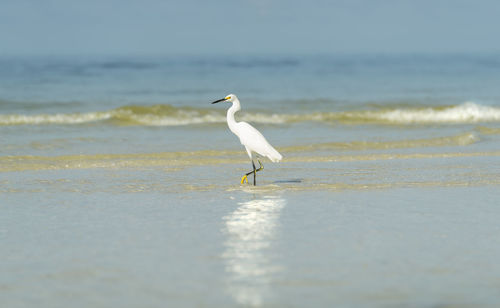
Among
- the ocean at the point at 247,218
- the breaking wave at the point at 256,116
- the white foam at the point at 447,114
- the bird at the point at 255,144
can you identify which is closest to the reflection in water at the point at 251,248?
the ocean at the point at 247,218

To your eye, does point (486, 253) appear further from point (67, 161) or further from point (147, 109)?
point (147, 109)

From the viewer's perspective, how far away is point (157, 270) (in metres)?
4.81

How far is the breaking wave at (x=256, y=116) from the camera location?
18.7 meters

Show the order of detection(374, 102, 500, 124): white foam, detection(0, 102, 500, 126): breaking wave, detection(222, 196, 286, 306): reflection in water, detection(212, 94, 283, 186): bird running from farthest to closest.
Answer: detection(374, 102, 500, 124): white foam
detection(0, 102, 500, 126): breaking wave
detection(212, 94, 283, 186): bird
detection(222, 196, 286, 306): reflection in water

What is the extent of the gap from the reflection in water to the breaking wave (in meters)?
11.6

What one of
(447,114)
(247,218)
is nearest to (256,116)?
(447,114)

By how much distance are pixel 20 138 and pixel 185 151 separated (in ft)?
13.5

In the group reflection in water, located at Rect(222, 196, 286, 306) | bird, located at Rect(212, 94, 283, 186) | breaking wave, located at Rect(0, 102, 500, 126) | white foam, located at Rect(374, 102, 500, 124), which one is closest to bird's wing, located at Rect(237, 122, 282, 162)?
bird, located at Rect(212, 94, 283, 186)

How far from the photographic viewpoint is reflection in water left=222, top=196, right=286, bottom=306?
4383 millimetres

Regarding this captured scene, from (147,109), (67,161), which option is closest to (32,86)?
(147,109)

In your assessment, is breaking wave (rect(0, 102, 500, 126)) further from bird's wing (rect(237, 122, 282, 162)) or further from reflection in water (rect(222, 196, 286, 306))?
reflection in water (rect(222, 196, 286, 306))

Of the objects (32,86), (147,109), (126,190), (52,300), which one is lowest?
(52,300)

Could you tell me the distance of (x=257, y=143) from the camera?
29.4 ft

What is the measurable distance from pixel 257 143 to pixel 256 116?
11463 millimetres
